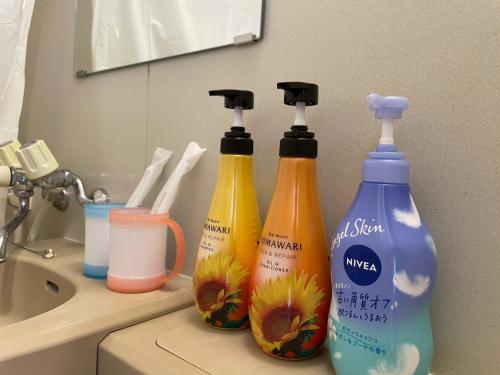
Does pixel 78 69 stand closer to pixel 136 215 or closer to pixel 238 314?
pixel 136 215

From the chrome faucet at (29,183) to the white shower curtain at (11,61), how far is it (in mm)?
70

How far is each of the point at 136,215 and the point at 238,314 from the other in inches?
7.1

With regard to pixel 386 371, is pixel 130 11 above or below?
above

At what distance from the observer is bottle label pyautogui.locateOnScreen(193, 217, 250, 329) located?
15.8 inches

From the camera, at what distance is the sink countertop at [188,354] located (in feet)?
1.12

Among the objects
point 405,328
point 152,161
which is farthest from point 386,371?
point 152,161

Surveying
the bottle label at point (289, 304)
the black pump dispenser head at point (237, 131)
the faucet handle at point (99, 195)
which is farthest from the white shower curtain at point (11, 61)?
the bottle label at point (289, 304)

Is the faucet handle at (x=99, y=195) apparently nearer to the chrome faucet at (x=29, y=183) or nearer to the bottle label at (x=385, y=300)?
the chrome faucet at (x=29, y=183)

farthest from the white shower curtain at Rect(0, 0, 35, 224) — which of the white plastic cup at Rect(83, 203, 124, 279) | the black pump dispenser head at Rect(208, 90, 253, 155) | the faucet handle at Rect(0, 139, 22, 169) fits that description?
the black pump dispenser head at Rect(208, 90, 253, 155)

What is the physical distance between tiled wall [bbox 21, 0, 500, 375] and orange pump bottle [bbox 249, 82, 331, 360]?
64 millimetres

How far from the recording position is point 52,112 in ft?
2.83

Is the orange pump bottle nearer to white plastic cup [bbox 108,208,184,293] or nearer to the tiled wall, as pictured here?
the tiled wall

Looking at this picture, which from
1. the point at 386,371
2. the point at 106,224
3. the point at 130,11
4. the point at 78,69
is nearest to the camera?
the point at 386,371

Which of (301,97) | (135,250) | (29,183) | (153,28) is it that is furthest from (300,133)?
(29,183)
